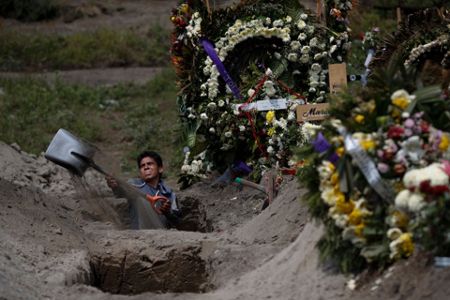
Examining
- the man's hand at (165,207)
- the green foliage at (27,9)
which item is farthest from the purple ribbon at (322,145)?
the green foliage at (27,9)

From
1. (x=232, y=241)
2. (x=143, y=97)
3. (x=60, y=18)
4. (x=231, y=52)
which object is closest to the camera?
(x=232, y=241)

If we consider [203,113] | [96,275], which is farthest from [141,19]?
[96,275]

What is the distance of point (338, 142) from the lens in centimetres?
671

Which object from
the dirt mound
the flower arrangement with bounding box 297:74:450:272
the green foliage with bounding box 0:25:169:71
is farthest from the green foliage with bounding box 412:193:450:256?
the green foliage with bounding box 0:25:169:71

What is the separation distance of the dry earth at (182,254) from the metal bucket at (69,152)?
0.47 meters

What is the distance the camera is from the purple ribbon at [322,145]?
6758 millimetres

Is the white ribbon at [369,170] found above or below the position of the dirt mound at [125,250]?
above

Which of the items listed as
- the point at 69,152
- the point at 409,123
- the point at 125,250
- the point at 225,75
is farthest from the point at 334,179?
the point at 225,75

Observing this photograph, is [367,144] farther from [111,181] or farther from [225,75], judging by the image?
[225,75]

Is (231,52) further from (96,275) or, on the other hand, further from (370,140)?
(370,140)

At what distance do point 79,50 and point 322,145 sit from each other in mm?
16334

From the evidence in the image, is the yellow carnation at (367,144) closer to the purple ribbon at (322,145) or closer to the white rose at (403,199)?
the purple ribbon at (322,145)

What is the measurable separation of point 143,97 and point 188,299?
13.4 metres

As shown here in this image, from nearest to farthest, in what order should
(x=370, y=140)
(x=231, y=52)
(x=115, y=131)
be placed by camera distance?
(x=370, y=140), (x=231, y=52), (x=115, y=131)
